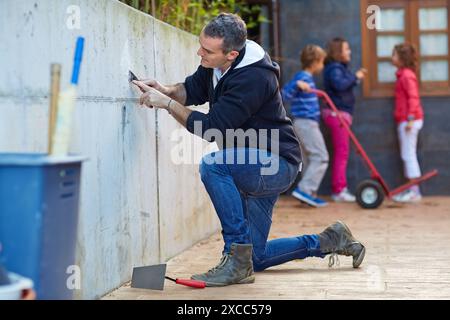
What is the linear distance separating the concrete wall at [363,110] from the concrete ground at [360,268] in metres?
1.59

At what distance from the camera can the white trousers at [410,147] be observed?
9.38m

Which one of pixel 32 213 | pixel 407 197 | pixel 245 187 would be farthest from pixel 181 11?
pixel 32 213

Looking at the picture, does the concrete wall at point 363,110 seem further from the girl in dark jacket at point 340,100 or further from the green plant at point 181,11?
the green plant at point 181,11

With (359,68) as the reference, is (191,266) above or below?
below

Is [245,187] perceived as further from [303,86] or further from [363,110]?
[363,110]

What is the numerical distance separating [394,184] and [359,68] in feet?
4.30

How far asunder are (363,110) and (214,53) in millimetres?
5415

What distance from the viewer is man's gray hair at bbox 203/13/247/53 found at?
4641 millimetres

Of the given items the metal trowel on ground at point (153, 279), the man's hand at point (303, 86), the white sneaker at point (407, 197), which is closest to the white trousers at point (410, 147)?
the white sneaker at point (407, 197)

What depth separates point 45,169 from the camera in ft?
9.96

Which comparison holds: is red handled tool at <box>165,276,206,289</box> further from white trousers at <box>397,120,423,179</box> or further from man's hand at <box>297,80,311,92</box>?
white trousers at <box>397,120,423,179</box>

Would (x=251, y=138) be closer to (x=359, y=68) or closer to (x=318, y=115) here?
(x=318, y=115)

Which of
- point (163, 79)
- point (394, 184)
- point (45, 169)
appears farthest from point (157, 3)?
point (394, 184)

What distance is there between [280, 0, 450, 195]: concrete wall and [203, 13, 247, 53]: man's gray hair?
5212 millimetres
